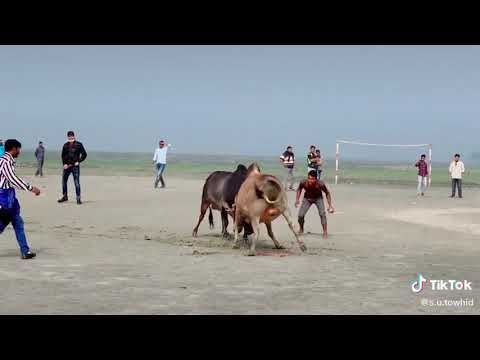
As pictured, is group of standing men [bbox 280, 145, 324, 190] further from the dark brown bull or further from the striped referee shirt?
the striped referee shirt

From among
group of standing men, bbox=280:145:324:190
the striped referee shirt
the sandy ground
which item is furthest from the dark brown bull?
group of standing men, bbox=280:145:324:190

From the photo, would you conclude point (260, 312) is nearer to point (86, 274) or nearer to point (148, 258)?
point (86, 274)

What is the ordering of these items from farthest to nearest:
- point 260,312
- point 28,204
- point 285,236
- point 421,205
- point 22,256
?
1. point 421,205
2. point 28,204
3. point 285,236
4. point 22,256
5. point 260,312

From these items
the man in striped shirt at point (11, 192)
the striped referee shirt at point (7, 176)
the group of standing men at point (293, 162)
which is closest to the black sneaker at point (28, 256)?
the man in striped shirt at point (11, 192)

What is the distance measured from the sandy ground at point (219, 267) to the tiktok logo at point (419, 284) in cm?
12

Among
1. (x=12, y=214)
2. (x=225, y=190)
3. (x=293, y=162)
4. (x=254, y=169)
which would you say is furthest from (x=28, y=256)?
(x=293, y=162)

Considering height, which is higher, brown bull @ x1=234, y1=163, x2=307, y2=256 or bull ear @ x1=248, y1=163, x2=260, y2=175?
bull ear @ x1=248, y1=163, x2=260, y2=175

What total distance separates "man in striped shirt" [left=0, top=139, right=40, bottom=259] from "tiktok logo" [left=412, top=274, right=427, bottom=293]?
5.73 m

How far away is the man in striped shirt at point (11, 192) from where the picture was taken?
934cm

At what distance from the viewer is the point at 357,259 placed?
9938mm

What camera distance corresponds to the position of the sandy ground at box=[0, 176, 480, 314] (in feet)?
21.8

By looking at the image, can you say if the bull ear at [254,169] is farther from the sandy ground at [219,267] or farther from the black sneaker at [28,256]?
the black sneaker at [28,256]
